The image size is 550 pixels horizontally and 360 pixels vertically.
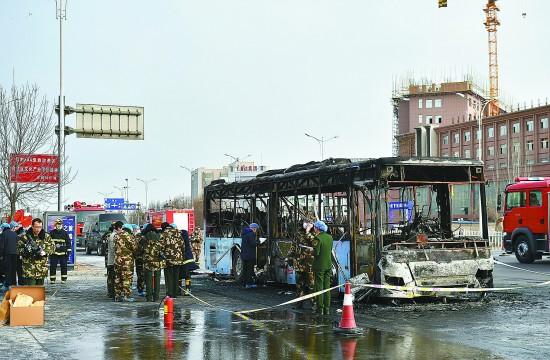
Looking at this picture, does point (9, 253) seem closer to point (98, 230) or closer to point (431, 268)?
point (431, 268)

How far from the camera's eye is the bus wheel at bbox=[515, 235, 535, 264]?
1099 inches

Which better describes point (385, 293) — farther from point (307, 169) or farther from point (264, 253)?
point (264, 253)

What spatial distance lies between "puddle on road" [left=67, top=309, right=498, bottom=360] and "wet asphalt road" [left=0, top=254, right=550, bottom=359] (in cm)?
1

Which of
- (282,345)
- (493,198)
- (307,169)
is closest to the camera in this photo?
(282,345)

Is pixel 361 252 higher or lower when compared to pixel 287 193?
lower

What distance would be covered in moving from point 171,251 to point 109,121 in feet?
45.4

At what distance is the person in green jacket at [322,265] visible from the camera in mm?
13852

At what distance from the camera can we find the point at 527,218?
2775cm

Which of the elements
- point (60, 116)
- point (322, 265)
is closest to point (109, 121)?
point (60, 116)

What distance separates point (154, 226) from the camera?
1636 centimetres

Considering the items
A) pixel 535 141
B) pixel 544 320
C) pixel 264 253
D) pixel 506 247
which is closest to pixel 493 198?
pixel 535 141

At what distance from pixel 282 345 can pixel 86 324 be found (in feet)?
13.8

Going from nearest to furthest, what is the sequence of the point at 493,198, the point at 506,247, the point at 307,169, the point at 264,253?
the point at 307,169 → the point at 264,253 → the point at 506,247 → the point at 493,198

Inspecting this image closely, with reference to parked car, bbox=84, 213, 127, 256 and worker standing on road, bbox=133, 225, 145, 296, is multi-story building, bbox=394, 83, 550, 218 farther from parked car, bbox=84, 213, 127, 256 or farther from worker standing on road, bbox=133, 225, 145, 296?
worker standing on road, bbox=133, 225, 145, 296
